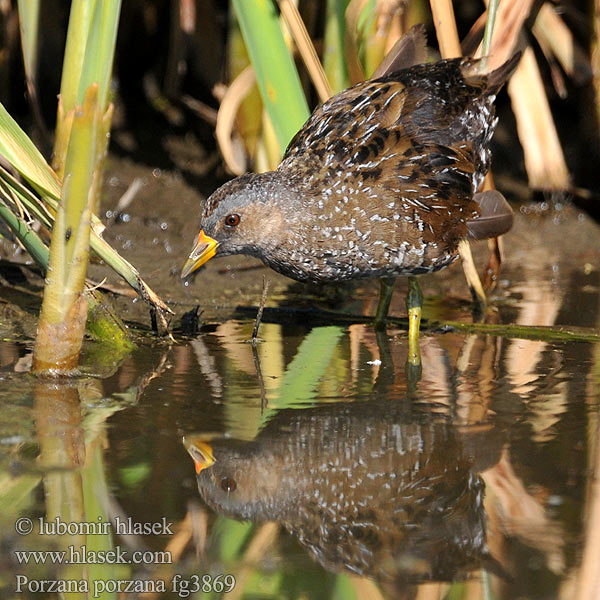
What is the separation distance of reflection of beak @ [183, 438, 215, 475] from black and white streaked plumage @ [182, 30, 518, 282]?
1.15 meters

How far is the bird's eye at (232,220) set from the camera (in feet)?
13.7

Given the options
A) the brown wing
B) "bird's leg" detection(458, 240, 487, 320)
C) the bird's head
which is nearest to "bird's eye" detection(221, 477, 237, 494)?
the bird's head

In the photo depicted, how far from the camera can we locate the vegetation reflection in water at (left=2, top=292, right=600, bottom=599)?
2527 millimetres

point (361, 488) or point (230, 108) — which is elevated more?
point (230, 108)

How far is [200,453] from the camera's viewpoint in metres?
3.17

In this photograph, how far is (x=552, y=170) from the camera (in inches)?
244

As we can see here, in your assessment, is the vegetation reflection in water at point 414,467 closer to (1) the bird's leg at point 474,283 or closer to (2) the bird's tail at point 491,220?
(2) the bird's tail at point 491,220

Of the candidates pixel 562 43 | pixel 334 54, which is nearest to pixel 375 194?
pixel 334 54

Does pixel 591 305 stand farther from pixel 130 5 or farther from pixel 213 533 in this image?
pixel 130 5

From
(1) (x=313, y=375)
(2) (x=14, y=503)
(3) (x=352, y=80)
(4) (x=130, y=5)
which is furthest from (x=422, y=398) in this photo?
(4) (x=130, y=5)

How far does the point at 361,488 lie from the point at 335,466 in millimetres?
176

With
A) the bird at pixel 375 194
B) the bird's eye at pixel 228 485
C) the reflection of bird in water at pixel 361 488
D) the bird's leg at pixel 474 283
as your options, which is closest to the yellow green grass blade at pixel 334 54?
the bird at pixel 375 194

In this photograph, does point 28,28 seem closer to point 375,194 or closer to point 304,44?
point 304,44

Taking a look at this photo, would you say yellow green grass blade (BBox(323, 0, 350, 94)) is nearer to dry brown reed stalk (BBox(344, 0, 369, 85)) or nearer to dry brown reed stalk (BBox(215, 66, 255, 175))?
dry brown reed stalk (BBox(344, 0, 369, 85))
